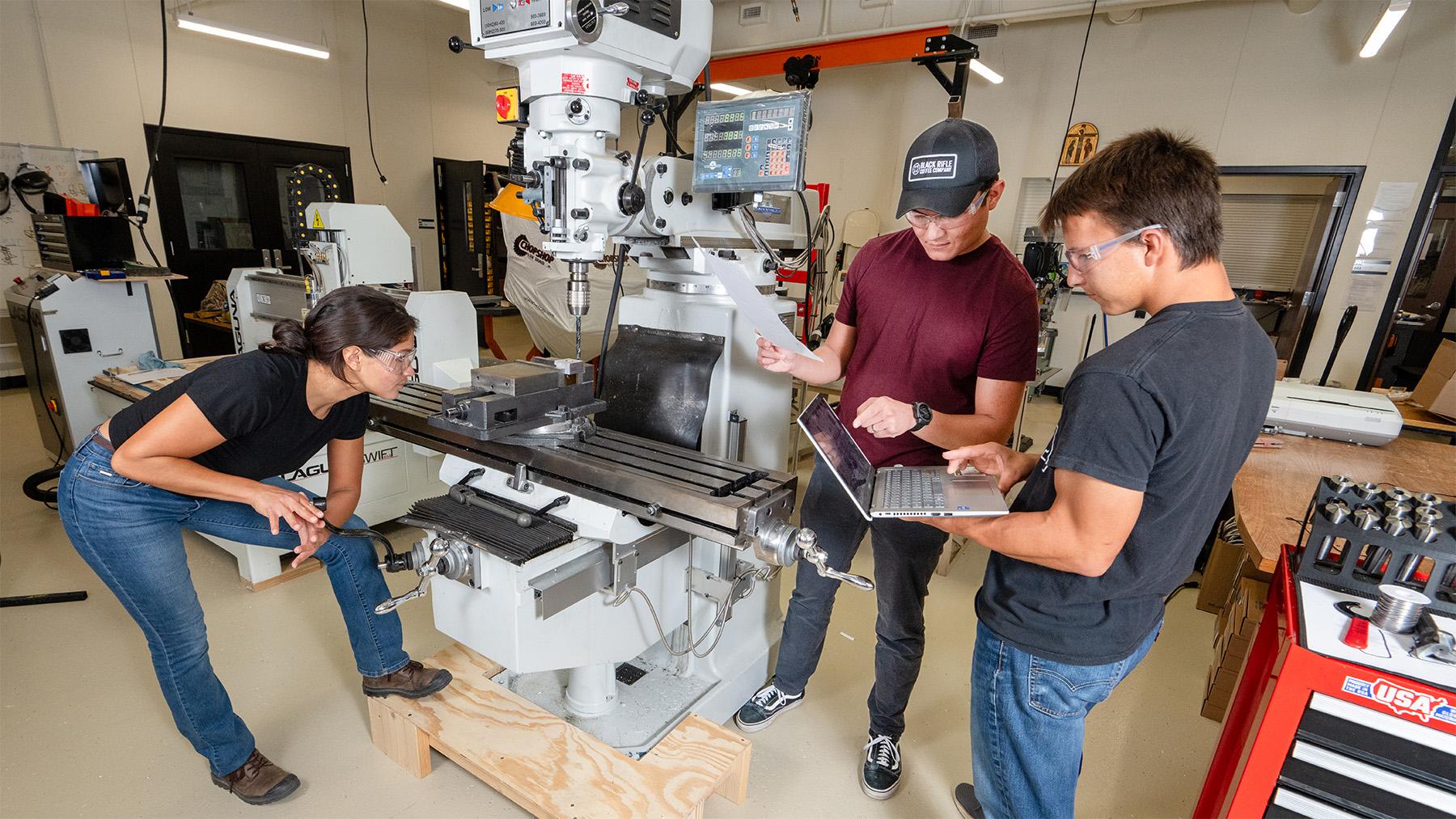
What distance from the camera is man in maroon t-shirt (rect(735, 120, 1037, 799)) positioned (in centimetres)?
130

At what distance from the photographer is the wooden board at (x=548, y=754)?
140cm

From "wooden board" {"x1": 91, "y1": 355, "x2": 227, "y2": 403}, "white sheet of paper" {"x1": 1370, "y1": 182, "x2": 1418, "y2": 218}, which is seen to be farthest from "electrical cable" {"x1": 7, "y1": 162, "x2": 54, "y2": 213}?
"white sheet of paper" {"x1": 1370, "y1": 182, "x2": 1418, "y2": 218}

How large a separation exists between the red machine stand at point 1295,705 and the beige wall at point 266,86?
22.0 ft

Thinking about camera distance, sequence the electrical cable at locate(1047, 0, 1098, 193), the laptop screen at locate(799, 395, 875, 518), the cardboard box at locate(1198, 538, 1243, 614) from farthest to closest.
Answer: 1. the electrical cable at locate(1047, 0, 1098, 193)
2. the cardboard box at locate(1198, 538, 1243, 614)
3. the laptop screen at locate(799, 395, 875, 518)

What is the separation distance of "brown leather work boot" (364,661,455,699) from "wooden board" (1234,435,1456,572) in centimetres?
188

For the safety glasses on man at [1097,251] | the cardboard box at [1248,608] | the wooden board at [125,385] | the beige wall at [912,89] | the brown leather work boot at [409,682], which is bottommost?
the brown leather work boot at [409,682]

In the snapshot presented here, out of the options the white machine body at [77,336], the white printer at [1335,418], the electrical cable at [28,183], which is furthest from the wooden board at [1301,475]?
the electrical cable at [28,183]

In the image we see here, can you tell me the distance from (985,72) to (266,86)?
5.60m

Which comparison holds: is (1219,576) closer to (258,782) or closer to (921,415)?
(921,415)

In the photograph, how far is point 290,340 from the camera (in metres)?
1.38

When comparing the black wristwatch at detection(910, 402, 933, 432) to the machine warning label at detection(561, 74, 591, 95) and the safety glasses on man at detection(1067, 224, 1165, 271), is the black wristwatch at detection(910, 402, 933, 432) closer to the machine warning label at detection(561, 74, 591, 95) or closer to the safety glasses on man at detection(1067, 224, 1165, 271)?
the safety glasses on man at detection(1067, 224, 1165, 271)

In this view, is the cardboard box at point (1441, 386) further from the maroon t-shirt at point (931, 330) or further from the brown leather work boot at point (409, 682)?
the brown leather work boot at point (409, 682)

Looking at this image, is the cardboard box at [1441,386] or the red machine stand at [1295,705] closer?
the red machine stand at [1295,705]

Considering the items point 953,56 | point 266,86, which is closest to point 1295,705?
point 953,56
